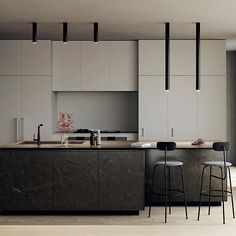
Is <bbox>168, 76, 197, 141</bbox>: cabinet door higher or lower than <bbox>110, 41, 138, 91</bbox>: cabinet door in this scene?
lower

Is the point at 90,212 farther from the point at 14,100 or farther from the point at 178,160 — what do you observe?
the point at 14,100

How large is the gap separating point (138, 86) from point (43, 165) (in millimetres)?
3481

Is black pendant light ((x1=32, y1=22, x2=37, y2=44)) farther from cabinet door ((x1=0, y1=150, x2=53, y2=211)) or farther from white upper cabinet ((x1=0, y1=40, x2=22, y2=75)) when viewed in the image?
cabinet door ((x1=0, y1=150, x2=53, y2=211))

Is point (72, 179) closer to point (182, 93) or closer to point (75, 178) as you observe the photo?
point (75, 178)

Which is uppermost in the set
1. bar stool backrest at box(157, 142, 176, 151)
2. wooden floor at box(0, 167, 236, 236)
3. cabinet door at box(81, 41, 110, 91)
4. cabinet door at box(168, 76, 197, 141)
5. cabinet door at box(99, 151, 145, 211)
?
cabinet door at box(81, 41, 110, 91)

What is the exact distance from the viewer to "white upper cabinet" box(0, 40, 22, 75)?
9.02m

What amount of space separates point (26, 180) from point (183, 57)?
14.3ft

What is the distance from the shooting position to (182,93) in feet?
29.8

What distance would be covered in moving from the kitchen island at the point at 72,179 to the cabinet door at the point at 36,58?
318 centimetres

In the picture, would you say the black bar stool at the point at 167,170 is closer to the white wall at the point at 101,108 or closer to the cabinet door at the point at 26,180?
the cabinet door at the point at 26,180

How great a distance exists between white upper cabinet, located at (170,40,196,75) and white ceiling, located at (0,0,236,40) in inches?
8.2

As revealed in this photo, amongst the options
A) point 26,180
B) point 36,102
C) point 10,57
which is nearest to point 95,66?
point 36,102

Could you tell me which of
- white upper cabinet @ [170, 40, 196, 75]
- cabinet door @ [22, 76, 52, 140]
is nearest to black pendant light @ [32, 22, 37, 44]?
cabinet door @ [22, 76, 52, 140]

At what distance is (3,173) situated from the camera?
612cm
